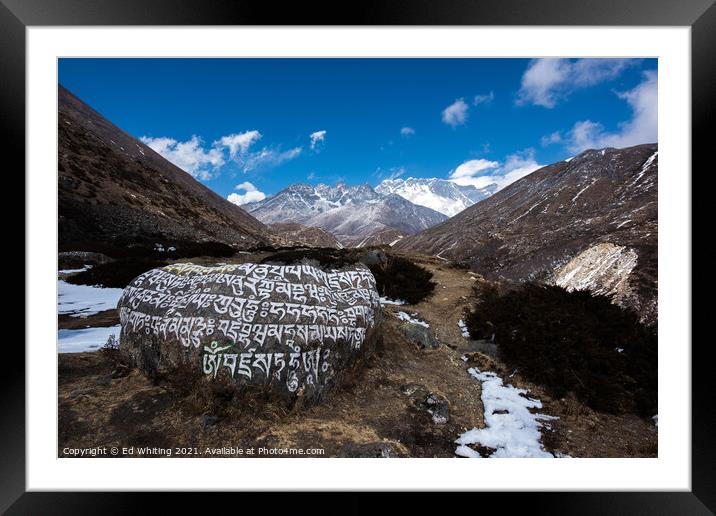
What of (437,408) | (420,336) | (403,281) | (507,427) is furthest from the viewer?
(403,281)

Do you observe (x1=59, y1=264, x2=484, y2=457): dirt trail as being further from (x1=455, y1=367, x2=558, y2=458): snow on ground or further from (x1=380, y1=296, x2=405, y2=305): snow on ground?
(x1=380, y1=296, x2=405, y2=305): snow on ground

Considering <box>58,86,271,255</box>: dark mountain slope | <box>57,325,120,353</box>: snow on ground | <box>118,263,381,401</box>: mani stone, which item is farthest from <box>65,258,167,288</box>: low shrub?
<box>118,263,381,401</box>: mani stone

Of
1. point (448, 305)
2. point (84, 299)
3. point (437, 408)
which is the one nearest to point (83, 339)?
point (84, 299)

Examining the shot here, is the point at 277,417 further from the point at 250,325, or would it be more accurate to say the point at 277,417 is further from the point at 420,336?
the point at 420,336

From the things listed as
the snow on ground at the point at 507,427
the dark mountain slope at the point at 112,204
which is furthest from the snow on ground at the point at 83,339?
the snow on ground at the point at 507,427

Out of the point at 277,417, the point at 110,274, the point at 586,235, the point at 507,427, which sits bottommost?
the point at 507,427
